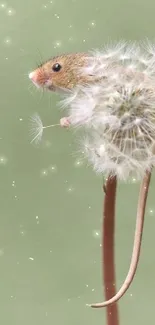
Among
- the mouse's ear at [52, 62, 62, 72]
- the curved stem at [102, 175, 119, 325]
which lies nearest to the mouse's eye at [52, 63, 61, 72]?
the mouse's ear at [52, 62, 62, 72]

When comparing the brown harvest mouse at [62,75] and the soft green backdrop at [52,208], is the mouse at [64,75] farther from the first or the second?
the soft green backdrop at [52,208]

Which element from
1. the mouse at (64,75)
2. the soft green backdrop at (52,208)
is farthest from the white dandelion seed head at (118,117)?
the soft green backdrop at (52,208)

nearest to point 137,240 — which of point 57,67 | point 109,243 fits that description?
point 109,243

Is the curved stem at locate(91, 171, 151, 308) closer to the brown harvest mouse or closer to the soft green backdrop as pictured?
the brown harvest mouse

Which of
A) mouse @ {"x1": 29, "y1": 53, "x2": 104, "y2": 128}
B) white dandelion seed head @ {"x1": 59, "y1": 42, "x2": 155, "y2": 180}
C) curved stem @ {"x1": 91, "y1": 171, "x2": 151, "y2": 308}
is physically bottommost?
curved stem @ {"x1": 91, "y1": 171, "x2": 151, "y2": 308}

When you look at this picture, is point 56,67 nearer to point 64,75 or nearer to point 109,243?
point 64,75

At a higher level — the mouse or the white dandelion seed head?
the mouse
